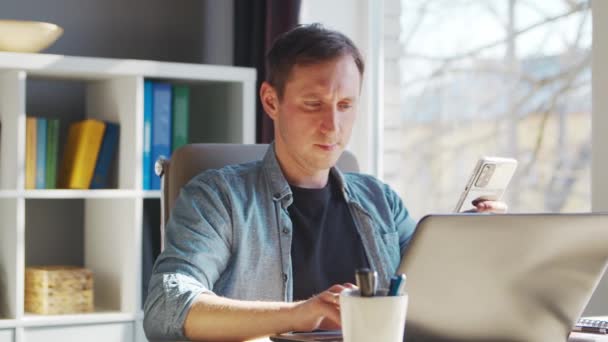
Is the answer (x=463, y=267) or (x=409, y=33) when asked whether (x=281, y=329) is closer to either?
(x=463, y=267)

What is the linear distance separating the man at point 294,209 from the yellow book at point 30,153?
114cm

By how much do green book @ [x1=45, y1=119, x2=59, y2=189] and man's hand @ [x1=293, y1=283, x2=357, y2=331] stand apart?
1.73 metres

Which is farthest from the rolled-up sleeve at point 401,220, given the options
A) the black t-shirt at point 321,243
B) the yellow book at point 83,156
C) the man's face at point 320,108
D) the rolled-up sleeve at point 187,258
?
the yellow book at point 83,156

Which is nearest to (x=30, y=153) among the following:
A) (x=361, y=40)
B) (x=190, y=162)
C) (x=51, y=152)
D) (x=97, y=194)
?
(x=51, y=152)

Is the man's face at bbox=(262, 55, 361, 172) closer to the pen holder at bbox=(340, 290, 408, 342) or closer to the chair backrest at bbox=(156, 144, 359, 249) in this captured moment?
the chair backrest at bbox=(156, 144, 359, 249)

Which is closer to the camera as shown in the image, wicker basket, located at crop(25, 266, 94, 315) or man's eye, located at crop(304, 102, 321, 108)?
man's eye, located at crop(304, 102, 321, 108)

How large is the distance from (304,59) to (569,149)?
1.23 m

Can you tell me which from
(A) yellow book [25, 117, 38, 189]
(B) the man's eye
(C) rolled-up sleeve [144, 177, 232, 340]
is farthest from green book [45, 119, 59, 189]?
(B) the man's eye

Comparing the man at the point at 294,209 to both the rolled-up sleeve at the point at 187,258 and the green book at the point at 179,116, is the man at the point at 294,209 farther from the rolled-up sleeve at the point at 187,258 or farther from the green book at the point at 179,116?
the green book at the point at 179,116

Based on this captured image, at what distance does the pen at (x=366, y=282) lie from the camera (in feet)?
3.51

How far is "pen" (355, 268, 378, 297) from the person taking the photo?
1.07 m

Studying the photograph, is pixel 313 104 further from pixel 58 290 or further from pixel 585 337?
pixel 58 290

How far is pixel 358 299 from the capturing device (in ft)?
3.52

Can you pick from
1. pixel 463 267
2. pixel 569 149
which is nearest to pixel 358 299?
pixel 463 267
